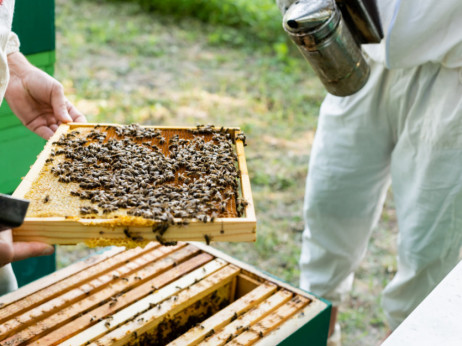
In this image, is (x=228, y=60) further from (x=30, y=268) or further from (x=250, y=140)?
(x=30, y=268)

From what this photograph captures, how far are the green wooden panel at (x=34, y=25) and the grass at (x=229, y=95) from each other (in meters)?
1.75

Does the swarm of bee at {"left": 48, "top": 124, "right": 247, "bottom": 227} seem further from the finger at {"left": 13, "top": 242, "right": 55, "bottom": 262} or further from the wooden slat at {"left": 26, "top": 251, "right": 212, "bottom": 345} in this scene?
the wooden slat at {"left": 26, "top": 251, "right": 212, "bottom": 345}

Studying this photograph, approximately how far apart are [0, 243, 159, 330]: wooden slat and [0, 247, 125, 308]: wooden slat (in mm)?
17

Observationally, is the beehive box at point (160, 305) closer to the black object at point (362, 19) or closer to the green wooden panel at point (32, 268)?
the green wooden panel at point (32, 268)

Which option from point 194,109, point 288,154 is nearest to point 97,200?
point 288,154

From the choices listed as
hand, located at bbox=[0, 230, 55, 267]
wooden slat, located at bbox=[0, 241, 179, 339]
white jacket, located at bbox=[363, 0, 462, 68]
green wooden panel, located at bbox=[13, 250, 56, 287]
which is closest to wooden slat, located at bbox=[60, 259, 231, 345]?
wooden slat, located at bbox=[0, 241, 179, 339]

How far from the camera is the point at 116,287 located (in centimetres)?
204

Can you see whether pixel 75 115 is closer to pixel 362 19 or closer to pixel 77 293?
pixel 77 293

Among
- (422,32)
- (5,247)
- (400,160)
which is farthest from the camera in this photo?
(400,160)

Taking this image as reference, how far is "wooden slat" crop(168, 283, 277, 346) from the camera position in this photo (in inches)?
69.4

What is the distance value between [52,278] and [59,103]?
0.70 metres

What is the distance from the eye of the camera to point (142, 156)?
191 centimetres

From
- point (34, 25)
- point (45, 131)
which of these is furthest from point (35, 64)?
Answer: point (45, 131)

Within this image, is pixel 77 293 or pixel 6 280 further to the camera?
pixel 6 280
